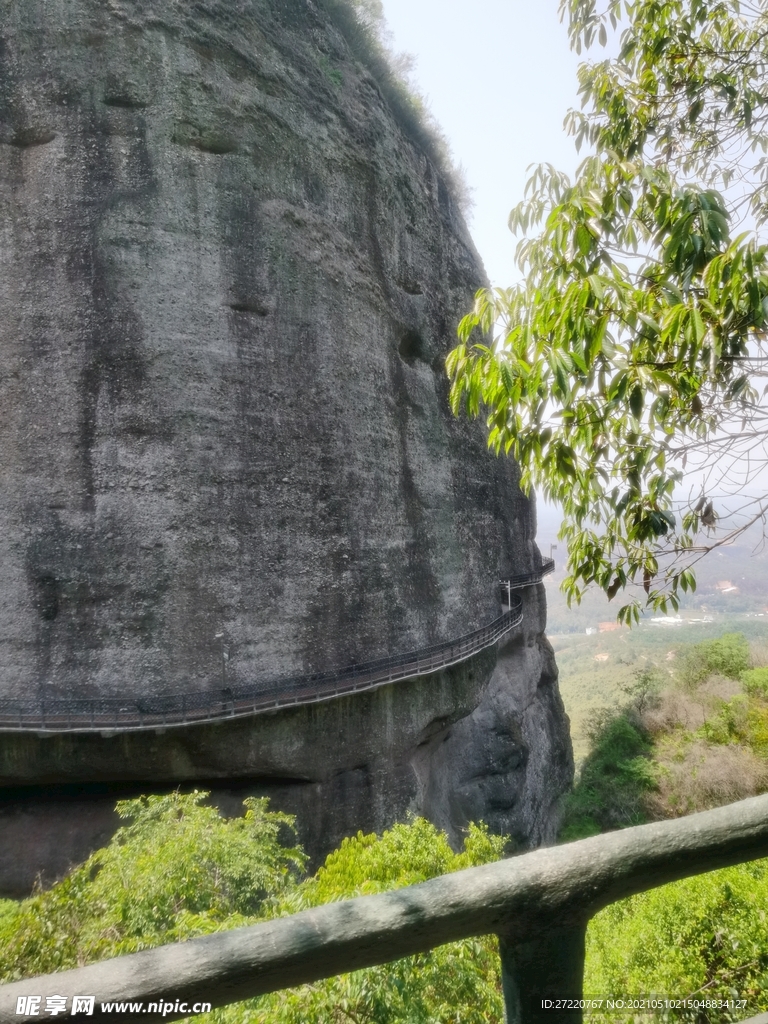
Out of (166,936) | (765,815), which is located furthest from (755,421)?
(166,936)

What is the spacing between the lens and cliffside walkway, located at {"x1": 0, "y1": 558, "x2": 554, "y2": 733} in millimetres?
9305

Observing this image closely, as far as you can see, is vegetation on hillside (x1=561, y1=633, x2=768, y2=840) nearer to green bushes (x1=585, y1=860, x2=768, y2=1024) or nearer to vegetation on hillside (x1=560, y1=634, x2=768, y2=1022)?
vegetation on hillside (x1=560, y1=634, x2=768, y2=1022)

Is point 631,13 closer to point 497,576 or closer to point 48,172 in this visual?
point 48,172

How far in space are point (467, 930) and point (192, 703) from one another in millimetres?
9446

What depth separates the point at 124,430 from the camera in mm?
10188

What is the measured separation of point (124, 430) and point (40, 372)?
5.16ft

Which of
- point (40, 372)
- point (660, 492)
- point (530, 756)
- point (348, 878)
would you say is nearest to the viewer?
point (660, 492)

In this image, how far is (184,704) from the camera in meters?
9.82

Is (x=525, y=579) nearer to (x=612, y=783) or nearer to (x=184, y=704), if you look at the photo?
(x=612, y=783)

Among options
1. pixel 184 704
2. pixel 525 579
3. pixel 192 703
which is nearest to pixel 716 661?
pixel 525 579

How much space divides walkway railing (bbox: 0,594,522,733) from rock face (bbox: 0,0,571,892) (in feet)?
0.65

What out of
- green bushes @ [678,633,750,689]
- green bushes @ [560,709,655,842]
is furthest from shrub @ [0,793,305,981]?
green bushes @ [678,633,750,689]

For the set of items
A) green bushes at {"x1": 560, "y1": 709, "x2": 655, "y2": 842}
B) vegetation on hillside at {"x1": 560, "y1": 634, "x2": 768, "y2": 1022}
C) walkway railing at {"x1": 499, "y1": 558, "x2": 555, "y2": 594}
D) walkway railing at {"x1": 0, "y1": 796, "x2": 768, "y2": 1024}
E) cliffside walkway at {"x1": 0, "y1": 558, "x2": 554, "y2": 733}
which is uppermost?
walkway railing at {"x1": 0, "y1": 796, "x2": 768, "y2": 1024}

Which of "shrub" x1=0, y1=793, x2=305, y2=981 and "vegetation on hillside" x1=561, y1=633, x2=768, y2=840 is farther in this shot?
"vegetation on hillside" x1=561, y1=633, x2=768, y2=840
